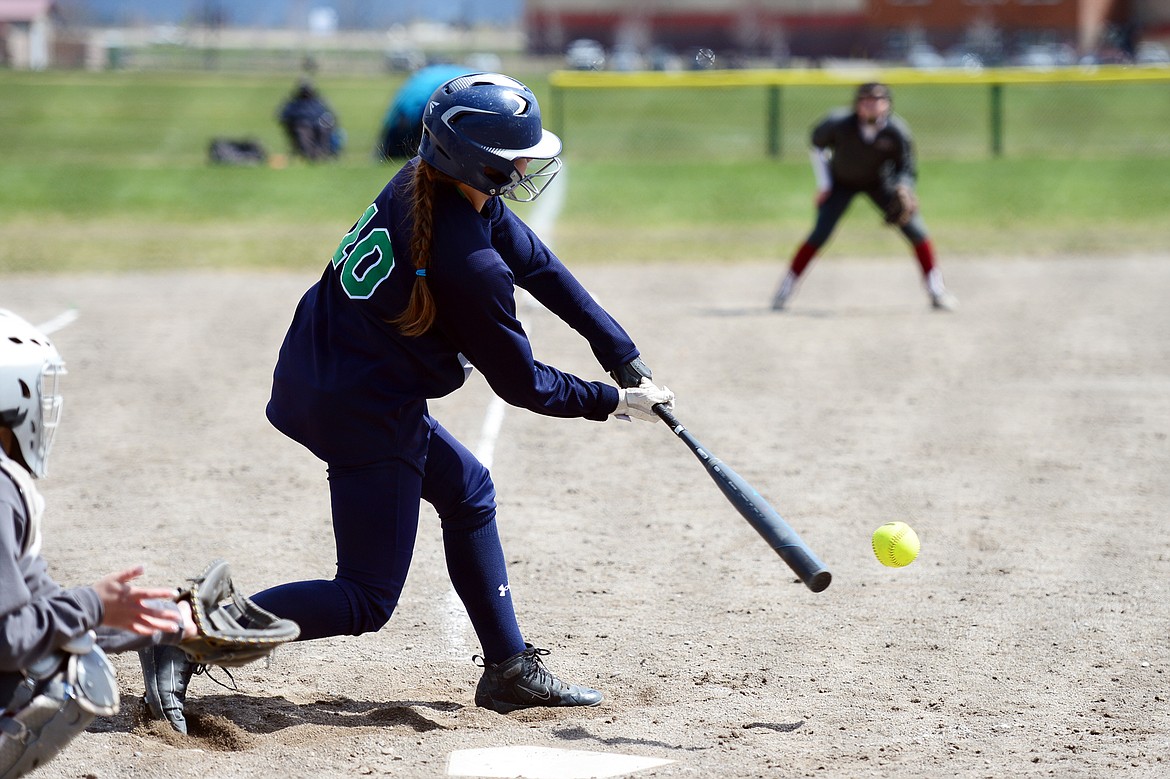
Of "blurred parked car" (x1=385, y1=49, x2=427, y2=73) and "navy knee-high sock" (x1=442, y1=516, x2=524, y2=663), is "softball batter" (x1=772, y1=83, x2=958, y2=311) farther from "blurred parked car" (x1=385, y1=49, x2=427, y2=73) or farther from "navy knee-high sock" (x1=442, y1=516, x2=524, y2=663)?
"blurred parked car" (x1=385, y1=49, x2=427, y2=73)

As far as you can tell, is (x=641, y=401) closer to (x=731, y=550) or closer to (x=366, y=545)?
(x=366, y=545)

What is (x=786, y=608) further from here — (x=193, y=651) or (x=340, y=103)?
(x=340, y=103)

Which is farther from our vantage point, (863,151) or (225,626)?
(863,151)

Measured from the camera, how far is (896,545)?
5031 millimetres

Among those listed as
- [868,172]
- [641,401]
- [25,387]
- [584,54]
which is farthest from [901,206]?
[584,54]

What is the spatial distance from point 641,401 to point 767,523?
57cm

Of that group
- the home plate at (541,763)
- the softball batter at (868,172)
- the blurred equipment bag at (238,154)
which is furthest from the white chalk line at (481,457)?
the blurred equipment bag at (238,154)

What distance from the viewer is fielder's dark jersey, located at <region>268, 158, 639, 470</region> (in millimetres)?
3625

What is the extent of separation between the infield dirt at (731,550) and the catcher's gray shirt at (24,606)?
84 centimetres

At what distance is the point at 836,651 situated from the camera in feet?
15.1

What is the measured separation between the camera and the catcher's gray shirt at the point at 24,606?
2.83 meters

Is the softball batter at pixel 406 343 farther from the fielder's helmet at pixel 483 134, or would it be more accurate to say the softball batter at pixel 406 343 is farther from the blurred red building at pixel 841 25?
the blurred red building at pixel 841 25

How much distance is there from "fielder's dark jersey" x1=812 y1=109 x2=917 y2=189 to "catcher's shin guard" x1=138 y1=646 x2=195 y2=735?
27.9ft

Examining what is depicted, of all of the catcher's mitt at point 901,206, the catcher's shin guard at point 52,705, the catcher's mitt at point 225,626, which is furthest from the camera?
the catcher's mitt at point 901,206
